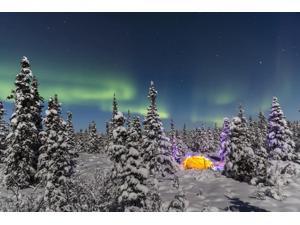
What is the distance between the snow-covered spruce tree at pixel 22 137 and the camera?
22.7m

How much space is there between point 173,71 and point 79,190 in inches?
235

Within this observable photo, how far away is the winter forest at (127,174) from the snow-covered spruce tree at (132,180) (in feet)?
0.11

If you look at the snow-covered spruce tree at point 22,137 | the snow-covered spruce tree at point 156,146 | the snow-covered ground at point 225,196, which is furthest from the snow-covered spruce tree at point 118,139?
the snow-covered spruce tree at point 156,146

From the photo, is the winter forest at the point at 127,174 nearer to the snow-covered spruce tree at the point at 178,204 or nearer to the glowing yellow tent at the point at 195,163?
Result: the snow-covered spruce tree at the point at 178,204

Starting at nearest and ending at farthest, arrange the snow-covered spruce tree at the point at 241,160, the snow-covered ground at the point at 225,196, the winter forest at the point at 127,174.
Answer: the winter forest at the point at 127,174 → the snow-covered ground at the point at 225,196 → the snow-covered spruce tree at the point at 241,160

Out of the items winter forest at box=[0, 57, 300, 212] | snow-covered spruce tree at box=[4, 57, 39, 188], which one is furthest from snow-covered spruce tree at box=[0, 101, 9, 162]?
snow-covered spruce tree at box=[4, 57, 39, 188]

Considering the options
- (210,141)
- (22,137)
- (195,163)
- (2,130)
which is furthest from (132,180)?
(210,141)

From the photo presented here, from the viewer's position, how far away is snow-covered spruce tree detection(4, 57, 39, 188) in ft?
74.5

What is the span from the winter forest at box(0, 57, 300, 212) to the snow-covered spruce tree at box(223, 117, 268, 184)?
47mm

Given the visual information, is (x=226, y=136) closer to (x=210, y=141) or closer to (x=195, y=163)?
(x=195, y=163)

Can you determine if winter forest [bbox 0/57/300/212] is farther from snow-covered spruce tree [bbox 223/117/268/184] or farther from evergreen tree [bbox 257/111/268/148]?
evergreen tree [bbox 257/111/268/148]

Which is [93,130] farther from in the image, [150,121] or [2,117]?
[150,121]
